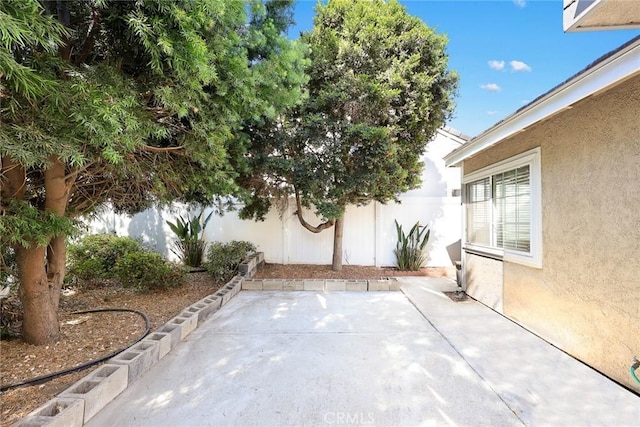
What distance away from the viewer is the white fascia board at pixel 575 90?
2.65 metres

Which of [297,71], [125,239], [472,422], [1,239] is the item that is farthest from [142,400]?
[125,239]

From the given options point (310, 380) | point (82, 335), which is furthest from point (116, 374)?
point (310, 380)

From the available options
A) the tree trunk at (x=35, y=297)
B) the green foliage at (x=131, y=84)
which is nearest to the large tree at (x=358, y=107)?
the green foliage at (x=131, y=84)

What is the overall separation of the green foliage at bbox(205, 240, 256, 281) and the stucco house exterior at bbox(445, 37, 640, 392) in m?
5.83

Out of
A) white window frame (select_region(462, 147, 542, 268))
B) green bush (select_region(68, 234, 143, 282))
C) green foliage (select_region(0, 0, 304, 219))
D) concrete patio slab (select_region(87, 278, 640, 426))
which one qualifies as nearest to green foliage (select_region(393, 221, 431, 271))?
white window frame (select_region(462, 147, 542, 268))

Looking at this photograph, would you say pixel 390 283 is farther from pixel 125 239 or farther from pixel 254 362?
pixel 125 239

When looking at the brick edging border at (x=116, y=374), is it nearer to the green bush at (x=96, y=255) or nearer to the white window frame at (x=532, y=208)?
the green bush at (x=96, y=255)

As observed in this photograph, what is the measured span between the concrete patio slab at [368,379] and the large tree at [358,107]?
3316mm

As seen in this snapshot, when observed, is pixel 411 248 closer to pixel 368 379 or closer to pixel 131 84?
pixel 368 379

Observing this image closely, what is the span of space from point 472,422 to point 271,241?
755 cm

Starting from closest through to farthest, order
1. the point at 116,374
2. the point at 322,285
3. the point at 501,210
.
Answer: the point at 116,374 → the point at 501,210 → the point at 322,285

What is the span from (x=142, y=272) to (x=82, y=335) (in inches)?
90.8

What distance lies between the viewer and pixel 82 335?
4227 mm

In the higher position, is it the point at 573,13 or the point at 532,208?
the point at 573,13
